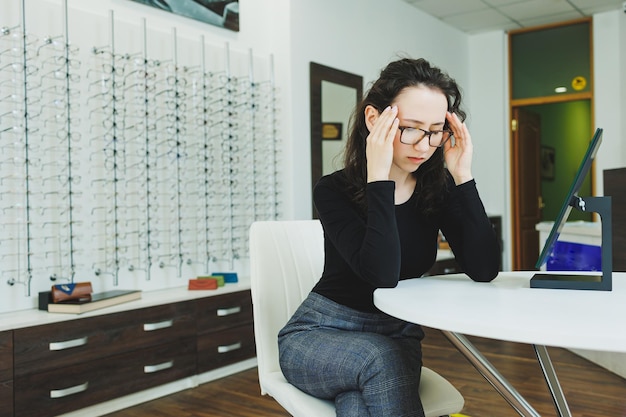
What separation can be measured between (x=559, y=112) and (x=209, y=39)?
571 cm

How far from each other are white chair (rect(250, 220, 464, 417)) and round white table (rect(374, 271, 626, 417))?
0.43ft

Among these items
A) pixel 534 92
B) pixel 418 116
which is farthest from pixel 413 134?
pixel 534 92

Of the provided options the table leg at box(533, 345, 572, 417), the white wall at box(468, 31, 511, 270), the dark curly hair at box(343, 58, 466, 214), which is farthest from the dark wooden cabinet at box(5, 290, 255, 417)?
the white wall at box(468, 31, 511, 270)

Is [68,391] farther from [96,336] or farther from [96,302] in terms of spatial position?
[96,302]

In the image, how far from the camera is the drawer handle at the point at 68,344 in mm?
2664

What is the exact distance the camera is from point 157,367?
→ 3.11m

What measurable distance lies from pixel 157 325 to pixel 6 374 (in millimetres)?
770

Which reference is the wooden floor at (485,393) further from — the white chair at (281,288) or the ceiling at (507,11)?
the ceiling at (507,11)

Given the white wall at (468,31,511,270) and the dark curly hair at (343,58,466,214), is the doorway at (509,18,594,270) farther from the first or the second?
the dark curly hair at (343,58,466,214)

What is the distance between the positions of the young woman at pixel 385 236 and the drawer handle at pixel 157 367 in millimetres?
1829

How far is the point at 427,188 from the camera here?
1.59 metres

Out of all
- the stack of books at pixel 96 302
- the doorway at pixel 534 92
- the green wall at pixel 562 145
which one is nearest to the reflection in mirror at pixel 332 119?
the stack of books at pixel 96 302

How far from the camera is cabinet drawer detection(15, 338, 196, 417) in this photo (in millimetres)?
2590

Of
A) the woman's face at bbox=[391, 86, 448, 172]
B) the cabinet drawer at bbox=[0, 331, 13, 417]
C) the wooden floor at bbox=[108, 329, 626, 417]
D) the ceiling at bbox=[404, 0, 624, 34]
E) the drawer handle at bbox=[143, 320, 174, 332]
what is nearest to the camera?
the woman's face at bbox=[391, 86, 448, 172]
